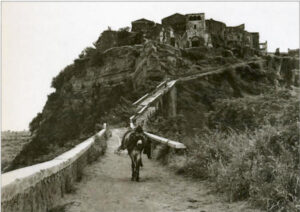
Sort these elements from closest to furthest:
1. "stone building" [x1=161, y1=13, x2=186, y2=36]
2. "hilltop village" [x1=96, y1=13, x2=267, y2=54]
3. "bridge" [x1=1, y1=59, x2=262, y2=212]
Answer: "bridge" [x1=1, y1=59, x2=262, y2=212] → "hilltop village" [x1=96, y1=13, x2=267, y2=54] → "stone building" [x1=161, y1=13, x2=186, y2=36]

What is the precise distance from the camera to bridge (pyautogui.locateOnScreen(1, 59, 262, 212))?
5.63 m

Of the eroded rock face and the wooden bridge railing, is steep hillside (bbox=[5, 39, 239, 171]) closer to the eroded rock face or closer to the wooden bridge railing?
the eroded rock face

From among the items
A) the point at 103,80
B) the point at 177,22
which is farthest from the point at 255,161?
the point at 177,22

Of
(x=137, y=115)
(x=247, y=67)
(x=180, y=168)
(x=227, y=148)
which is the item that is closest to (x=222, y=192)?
(x=227, y=148)

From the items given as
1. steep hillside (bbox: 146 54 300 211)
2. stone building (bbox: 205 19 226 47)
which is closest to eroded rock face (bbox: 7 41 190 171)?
stone building (bbox: 205 19 226 47)

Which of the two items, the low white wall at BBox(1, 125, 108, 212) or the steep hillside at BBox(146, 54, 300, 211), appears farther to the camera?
the steep hillside at BBox(146, 54, 300, 211)

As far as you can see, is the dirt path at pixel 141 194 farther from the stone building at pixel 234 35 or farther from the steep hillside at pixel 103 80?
the stone building at pixel 234 35

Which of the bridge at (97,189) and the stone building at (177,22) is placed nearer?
the bridge at (97,189)

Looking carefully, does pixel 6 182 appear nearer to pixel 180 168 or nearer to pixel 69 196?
pixel 69 196

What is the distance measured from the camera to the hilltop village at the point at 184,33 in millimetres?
69125

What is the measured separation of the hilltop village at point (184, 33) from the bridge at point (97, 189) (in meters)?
55.9

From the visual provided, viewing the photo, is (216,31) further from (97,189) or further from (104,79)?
(97,189)

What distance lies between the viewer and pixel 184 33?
2874 inches

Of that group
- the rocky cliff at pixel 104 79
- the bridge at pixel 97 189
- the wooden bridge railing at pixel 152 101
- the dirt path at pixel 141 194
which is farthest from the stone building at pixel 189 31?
the dirt path at pixel 141 194
